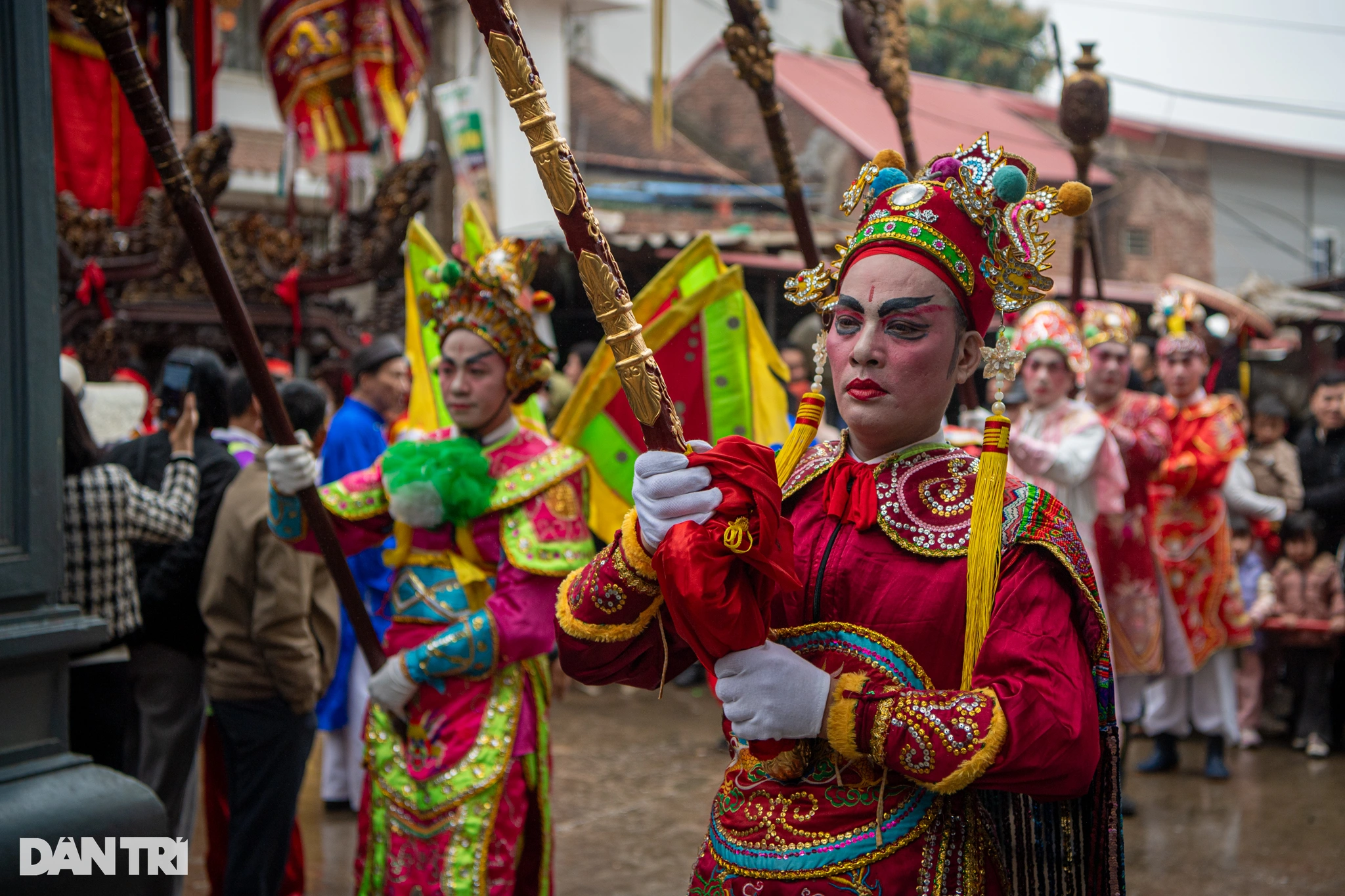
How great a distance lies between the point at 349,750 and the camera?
5.52m

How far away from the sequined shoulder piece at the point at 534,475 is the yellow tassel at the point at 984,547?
169cm

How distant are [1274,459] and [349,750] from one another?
5613 mm

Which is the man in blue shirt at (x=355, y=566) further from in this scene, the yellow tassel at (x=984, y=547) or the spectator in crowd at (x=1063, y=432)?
the yellow tassel at (x=984, y=547)

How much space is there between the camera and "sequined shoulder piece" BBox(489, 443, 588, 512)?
130 inches

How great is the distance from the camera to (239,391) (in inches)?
175

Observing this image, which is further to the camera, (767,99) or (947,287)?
(767,99)

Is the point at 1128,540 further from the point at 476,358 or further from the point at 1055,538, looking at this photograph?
the point at 1055,538

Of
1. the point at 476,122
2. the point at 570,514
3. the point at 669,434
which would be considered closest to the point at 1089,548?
the point at 570,514

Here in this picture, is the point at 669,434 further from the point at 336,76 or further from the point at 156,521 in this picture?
the point at 336,76

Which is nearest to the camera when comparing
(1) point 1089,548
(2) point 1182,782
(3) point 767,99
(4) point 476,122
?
(3) point 767,99

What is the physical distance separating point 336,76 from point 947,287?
9172 millimetres

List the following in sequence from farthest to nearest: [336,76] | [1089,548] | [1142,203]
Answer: [1142,203] → [336,76] → [1089,548]

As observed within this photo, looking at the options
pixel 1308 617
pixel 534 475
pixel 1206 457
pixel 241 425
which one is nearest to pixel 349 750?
pixel 241 425

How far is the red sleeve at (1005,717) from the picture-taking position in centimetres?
166
